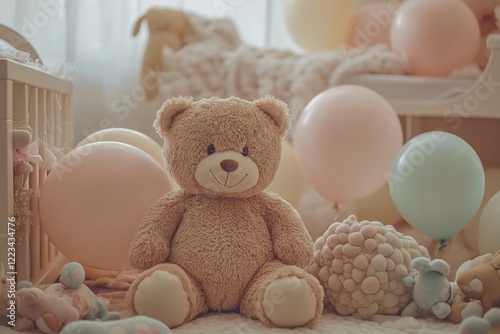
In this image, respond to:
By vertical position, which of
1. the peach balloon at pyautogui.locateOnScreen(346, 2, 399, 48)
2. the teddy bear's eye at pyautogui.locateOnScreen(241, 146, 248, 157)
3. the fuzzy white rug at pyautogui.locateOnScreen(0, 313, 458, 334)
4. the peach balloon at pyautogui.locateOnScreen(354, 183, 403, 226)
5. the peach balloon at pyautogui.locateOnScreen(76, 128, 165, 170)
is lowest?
the peach balloon at pyautogui.locateOnScreen(354, 183, 403, 226)

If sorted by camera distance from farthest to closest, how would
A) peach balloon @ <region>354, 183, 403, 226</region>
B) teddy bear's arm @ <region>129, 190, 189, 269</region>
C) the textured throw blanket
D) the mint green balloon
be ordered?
the textured throw blanket
peach balloon @ <region>354, 183, 403, 226</region>
the mint green balloon
teddy bear's arm @ <region>129, 190, 189, 269</region>

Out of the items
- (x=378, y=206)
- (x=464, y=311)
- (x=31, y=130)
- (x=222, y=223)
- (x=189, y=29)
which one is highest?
(x=189, y=29)

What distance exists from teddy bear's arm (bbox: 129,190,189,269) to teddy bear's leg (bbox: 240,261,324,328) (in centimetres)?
20

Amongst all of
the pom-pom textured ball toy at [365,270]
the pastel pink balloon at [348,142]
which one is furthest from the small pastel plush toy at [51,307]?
the pastel pink balloon at [348,142]

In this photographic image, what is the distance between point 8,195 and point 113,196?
202 mm

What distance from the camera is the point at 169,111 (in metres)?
1.13

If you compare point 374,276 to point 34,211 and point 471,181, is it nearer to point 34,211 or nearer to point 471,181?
point 471,181

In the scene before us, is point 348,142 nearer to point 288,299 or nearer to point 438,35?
point 438,35

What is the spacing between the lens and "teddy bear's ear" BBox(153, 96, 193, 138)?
1.13m

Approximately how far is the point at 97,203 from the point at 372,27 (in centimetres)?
138

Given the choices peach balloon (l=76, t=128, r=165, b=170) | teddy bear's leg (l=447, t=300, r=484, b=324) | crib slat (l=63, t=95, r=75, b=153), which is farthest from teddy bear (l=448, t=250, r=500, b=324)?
crib slat (l=63, t=95, r=75, b=153)

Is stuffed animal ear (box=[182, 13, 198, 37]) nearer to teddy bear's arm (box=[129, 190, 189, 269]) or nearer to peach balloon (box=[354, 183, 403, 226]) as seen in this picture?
peach balloon (box=[354, 183, 403, 226])

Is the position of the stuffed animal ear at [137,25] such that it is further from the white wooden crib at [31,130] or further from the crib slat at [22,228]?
the crib slat at [22,228]

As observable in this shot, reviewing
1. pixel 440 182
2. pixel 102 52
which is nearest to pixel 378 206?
pixel 440 182
